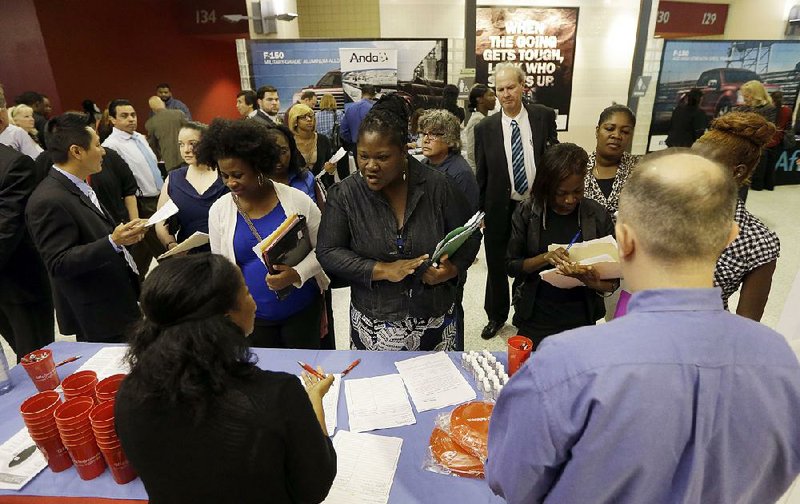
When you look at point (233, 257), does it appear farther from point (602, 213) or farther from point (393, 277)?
point (602, 213)

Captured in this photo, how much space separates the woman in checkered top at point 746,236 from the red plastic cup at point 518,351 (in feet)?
2.27

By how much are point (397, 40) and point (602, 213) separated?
17.0 ft

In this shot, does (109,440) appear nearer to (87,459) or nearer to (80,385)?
(87,459)

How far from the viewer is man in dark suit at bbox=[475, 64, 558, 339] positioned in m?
3.21

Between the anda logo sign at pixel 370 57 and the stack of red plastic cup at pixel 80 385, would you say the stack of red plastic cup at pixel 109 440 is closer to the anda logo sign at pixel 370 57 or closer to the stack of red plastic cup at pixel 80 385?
the stack of red plastic cup at pixel 80 385

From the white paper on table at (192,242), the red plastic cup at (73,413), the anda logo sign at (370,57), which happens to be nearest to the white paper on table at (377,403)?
the red plastic cup at (73,413)

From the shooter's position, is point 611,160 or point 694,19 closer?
point 611,160

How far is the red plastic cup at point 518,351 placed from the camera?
1563mm

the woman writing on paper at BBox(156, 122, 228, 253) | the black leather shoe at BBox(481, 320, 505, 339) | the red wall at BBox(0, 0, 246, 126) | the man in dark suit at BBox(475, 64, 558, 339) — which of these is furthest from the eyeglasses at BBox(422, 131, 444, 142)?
the red wall at BBox(0, 0, 246, 126)

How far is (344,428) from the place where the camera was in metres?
1.48

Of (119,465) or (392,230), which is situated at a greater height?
(392,230)

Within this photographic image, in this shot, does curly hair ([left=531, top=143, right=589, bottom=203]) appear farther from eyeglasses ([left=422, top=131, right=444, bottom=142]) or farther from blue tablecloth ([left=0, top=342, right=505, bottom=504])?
eyeglasses ([left=422, top=131, right=444, bottom=142])

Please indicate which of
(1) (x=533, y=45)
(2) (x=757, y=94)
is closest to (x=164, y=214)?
(1) (x=533, y=45)

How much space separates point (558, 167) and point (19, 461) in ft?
7.21
